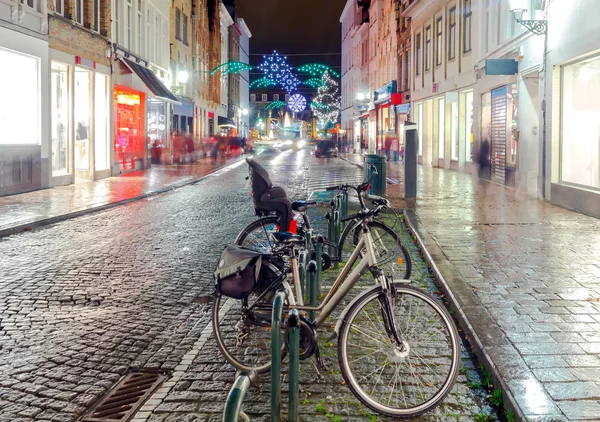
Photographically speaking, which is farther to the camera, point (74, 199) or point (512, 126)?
point (512, 126)

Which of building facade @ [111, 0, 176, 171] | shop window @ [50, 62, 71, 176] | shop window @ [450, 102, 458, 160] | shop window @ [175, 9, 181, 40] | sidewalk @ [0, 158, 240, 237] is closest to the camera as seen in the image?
sidewalk @ [0, 158, 240, 237]

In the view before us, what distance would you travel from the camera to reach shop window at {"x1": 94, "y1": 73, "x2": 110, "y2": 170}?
25.0 m

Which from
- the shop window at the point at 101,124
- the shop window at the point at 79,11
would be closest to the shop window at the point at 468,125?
the shop window at the point at 101,124

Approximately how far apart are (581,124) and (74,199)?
11611 millimetres

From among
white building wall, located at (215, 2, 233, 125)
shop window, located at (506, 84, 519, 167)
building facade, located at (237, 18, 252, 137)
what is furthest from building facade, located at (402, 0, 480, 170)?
building facade, located at (237, 18, 252, 137)

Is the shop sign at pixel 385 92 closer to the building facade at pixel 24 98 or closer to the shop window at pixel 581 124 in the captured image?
the building facade at pixel 24 98

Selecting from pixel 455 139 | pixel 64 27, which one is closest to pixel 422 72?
pixel 455 139

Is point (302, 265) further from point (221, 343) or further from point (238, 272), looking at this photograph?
point (221, 343)

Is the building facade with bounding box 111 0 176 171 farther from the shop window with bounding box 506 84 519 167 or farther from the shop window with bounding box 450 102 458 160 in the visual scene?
the shop window with bounding box 506 84 519 167

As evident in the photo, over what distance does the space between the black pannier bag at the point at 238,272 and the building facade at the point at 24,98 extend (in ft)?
48.1

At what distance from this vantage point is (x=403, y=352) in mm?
4410

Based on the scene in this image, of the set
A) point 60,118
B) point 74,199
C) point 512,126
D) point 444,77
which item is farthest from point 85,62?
point 444,77

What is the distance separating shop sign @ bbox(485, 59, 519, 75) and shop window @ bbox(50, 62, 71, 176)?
41.0ft

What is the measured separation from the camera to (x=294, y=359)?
12.1ft
